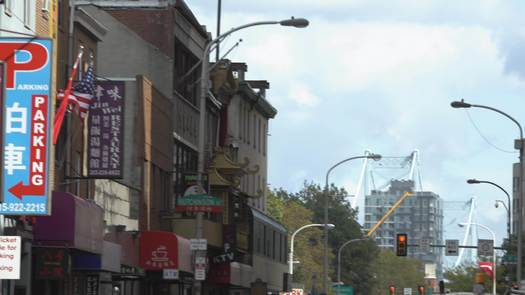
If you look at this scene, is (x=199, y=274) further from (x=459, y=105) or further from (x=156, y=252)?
(x=459, y=105)

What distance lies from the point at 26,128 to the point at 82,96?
7786 millimetres

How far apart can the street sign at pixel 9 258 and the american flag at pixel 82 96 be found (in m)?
14.9

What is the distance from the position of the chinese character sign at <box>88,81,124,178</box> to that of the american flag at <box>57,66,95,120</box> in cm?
247

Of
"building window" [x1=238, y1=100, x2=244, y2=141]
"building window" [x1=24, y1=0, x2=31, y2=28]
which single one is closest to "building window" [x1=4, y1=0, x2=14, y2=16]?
"building window" [x1=24, y1=0, x2=31, y2=28]

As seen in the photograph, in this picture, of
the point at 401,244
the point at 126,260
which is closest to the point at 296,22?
the point at 126,260

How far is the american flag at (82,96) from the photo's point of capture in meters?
41.5

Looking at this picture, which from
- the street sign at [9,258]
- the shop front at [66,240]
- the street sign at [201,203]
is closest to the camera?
the street sign at [9,258]

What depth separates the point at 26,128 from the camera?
3403cm

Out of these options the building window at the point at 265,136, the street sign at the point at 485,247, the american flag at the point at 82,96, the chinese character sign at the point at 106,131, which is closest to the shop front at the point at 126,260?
the chinese character sign at the point at 106,131

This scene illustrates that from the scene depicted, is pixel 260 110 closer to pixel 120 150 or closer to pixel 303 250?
pixel 120 150

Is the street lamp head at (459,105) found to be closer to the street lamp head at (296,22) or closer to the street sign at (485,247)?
the street lamp head at (296,22)

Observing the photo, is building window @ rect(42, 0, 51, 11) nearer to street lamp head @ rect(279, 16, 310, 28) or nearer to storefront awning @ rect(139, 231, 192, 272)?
street lamp head @ rect(279, 16, 310, 28)

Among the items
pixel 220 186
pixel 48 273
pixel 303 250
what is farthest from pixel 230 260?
pixel 303 250

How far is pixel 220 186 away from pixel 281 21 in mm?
24368
